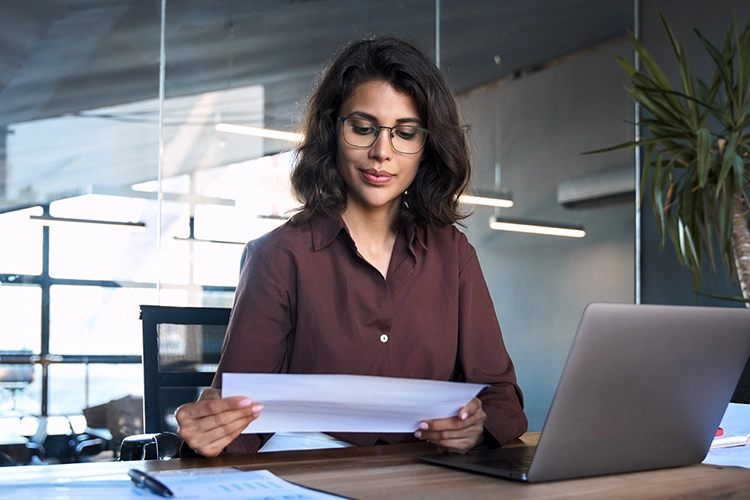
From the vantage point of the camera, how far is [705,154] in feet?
11.3

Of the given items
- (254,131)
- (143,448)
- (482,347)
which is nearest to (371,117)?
(482,347)

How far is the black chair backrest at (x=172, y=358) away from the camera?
1869 mm

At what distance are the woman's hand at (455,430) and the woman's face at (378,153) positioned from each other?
1.85 feet

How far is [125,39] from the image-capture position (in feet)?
11.8

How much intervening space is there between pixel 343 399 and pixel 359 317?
0.55m

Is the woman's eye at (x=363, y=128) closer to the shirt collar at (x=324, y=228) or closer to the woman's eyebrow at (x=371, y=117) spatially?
the woman's eyebrow at (x=371, y=117)

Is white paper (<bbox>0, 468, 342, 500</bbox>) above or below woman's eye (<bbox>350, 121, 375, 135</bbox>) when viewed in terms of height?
below

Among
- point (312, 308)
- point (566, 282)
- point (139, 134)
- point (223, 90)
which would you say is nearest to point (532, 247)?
point (566, 282)

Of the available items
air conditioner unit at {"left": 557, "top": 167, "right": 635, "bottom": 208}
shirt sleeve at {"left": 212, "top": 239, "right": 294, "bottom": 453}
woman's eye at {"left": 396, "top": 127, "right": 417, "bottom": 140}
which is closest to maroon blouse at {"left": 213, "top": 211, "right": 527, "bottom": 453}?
shirt sleeve at {"left": 212, "top": 239, "right": 294, "bottom": 453}

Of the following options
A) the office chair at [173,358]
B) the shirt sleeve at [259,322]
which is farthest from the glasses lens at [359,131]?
the office chair at [173,358]

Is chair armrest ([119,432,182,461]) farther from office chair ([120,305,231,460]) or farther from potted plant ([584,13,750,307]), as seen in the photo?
potted plant ([584,13,750,307])

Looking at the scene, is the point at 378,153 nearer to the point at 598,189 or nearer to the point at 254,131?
the point at 254,131

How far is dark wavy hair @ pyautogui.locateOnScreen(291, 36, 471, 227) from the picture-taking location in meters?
1.75

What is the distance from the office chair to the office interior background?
5.34ft
